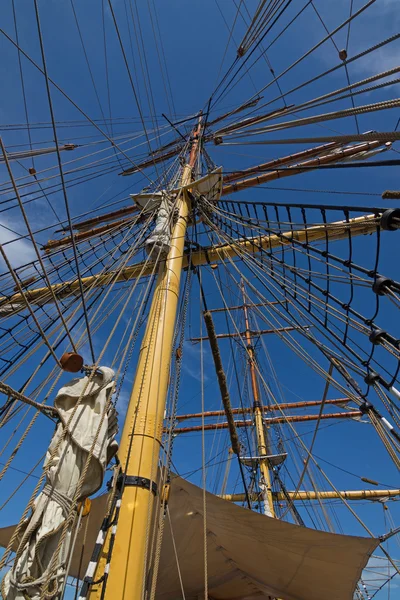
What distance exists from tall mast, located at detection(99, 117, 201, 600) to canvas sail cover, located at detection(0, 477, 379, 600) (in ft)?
3.71

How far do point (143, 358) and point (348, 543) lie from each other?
9.71 feet

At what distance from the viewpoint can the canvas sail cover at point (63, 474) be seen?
182cm

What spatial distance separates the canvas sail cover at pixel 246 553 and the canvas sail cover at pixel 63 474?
189 cm

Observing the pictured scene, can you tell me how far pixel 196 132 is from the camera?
383 inches

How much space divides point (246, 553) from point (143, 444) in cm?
274

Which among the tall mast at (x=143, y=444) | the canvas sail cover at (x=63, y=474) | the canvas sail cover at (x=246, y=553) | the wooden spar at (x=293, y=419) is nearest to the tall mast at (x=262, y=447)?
the wooden spar at (x=293, y=419)

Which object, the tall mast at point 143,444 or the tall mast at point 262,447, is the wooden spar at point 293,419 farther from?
the tall mast at point 143,444

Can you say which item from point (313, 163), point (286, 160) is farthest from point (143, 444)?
point (286, 160)

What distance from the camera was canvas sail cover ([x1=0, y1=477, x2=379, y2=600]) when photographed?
13.0 feet

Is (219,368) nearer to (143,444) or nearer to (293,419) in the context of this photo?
(143,444)

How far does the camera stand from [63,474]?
215 cm

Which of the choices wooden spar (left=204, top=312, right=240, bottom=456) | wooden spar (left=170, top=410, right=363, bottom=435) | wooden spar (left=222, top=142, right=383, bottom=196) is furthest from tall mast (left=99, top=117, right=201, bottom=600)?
wooden spar (left=170, top=410, right=363, bottom=435)

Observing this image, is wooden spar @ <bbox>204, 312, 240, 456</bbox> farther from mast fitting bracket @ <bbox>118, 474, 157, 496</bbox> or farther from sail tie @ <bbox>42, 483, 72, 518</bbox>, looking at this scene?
sail tie @ <bbox>42, 483, 72, 518</bbox>

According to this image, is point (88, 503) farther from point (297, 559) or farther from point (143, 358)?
point (297, 559)
